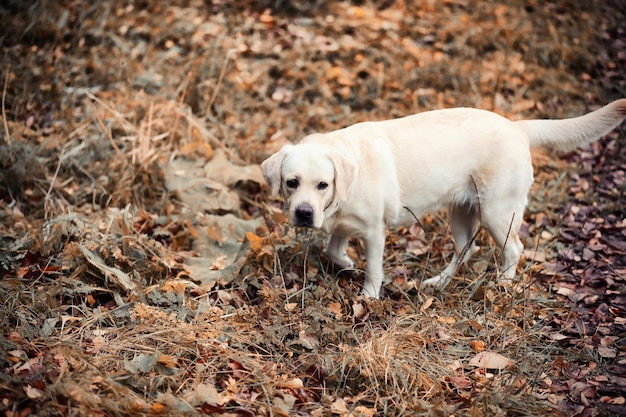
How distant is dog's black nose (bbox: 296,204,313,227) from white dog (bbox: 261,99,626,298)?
158 millimetres

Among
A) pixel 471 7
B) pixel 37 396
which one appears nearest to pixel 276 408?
pixel 37 396

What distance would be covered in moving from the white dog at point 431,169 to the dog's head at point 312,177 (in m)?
0.01

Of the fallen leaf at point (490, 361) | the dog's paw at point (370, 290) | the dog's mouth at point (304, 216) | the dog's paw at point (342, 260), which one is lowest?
the dog's paw at point (370, 290)

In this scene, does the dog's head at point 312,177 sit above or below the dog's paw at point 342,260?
above

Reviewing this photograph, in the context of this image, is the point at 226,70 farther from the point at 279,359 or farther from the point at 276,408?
the point at 276,408

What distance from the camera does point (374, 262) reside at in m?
4.20

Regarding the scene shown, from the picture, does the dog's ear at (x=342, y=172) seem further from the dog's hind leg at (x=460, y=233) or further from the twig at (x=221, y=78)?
the twig at (x=221, y=78)

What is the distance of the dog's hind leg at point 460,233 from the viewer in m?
4.47

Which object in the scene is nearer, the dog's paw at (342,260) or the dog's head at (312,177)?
the dog's head at (312,177)

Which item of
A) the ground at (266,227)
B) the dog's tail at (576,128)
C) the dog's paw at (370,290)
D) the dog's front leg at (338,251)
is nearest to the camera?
the ground at (266,227)

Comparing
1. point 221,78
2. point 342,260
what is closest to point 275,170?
point 342,260

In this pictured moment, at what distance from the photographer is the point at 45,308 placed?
367 cm

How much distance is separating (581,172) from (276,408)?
165 inches

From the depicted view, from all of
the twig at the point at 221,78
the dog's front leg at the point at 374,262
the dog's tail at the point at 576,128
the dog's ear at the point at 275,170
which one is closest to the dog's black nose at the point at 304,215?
the dog's ear at the point at 275,170
